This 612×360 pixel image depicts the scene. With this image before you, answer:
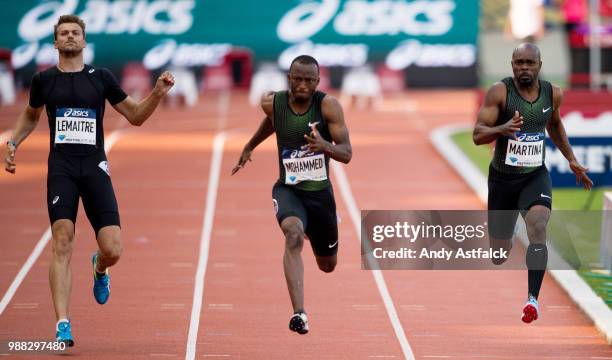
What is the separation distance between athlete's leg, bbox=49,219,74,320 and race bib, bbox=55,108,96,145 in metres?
0.53

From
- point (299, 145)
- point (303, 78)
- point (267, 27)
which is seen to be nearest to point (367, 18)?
point (267, 27)

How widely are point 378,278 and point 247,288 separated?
52.6 inches

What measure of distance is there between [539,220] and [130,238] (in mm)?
7087

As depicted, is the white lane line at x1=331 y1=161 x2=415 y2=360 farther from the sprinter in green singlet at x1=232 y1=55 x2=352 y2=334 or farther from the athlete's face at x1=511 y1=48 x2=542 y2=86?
the athlete's face at x1=511 y1=48 x2=542 y2=86

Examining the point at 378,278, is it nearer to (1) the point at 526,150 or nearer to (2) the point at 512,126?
(1) the point at 526,150

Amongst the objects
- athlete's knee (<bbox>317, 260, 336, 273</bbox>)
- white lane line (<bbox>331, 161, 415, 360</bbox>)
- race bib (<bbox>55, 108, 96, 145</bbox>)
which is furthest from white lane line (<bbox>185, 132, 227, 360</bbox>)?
race bib (<bbox>55, 108, 96, 145</bbox>)

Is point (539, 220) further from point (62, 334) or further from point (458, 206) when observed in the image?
point (458, 206)

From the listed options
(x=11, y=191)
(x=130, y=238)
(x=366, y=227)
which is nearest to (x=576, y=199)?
(x=366, y=227)

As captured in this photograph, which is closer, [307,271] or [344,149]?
[344,149]

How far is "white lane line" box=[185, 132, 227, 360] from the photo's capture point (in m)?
10.7

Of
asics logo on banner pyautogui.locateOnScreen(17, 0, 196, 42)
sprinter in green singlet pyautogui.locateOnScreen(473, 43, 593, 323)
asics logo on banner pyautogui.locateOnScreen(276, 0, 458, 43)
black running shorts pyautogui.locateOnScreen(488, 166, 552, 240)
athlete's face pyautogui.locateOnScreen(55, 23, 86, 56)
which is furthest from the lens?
asics logo on banner pyautogui.locateOnScreen(17, 0, 196, 42)

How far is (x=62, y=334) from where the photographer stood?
9352 millimetres

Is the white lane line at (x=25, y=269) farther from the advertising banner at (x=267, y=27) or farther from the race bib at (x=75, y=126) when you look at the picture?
the advertising banner at (x=267, y=27)

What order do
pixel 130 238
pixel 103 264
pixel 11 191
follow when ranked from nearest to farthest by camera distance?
pixel 103 264 < pixel 130 238 < pixel 11 191
